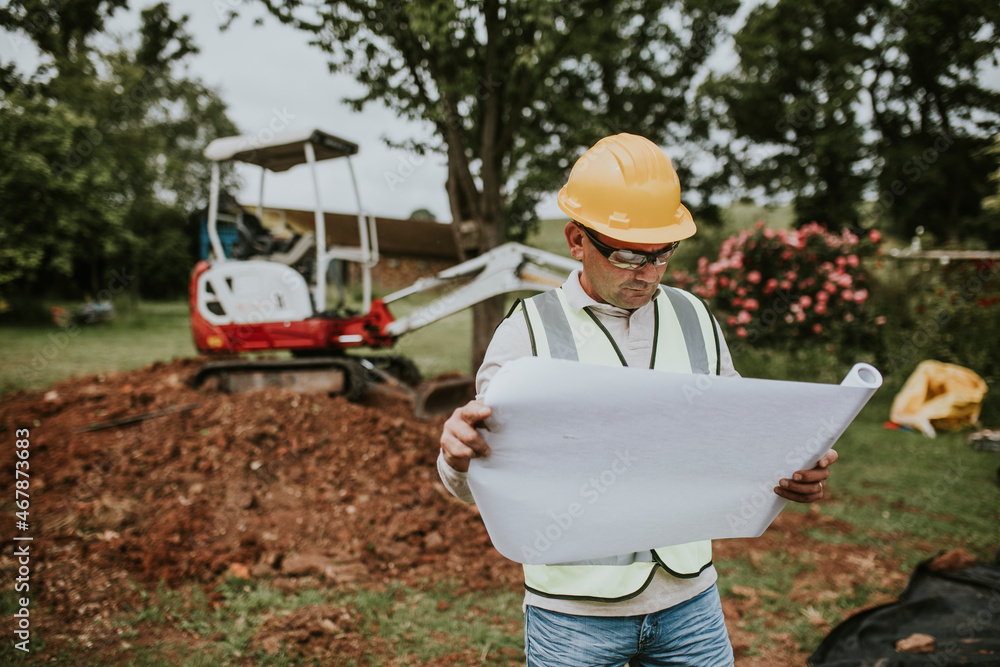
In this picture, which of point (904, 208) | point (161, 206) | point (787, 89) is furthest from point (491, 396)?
point (161, 206)

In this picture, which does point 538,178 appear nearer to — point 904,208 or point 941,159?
point 941,159

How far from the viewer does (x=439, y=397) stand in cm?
662

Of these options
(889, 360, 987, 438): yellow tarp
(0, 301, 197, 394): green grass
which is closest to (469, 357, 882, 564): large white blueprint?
(889, 360, 987, 438): yellow tarp

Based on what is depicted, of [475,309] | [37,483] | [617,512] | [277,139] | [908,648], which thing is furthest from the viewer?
[475,309]

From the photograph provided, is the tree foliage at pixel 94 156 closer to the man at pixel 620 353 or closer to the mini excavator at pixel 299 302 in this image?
the mini excavator at pixel 299 302

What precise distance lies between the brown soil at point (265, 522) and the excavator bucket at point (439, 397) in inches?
16.6

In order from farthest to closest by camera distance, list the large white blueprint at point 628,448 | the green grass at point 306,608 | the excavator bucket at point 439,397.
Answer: the excavator bucket at point 439,397
the green grass at point 306,608
the large white blueprint at point 628,448

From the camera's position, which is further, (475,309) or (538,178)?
(538,178)

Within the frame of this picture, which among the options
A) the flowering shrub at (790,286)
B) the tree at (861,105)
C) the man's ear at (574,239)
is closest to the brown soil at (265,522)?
the man's ear at (574,239)

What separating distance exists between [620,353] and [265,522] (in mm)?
3779

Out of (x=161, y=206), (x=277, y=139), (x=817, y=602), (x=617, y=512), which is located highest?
(x=161, y=206)

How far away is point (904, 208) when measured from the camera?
21719mm

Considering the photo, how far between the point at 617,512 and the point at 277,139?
20.2 feet

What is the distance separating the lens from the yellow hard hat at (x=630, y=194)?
1406mm
